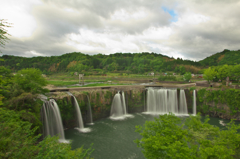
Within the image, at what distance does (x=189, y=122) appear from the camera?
1310 cm

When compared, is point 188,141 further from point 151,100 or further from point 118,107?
point 151,100

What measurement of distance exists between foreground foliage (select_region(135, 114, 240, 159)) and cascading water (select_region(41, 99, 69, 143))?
1563 centimetres

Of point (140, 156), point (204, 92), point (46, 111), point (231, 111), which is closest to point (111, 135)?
point (140, 156)

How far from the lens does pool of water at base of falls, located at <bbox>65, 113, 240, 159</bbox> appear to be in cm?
1684

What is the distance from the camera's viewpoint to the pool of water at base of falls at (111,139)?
1684 cm

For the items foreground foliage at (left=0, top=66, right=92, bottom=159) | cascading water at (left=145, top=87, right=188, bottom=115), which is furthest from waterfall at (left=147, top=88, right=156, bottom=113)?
foreground foliage at (left=0, top=66, right=92, bottom=159)

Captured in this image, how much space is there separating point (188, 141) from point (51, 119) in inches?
772

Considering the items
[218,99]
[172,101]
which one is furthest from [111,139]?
[218,99]

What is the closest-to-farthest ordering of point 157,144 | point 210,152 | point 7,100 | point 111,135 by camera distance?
point 210,152
point 157,144
point 7,100
point 111,135

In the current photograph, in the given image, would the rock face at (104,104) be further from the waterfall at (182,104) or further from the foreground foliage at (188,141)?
the foreground foliage at (188,141)

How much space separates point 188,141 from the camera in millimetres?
10258

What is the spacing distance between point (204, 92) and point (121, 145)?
27.9m

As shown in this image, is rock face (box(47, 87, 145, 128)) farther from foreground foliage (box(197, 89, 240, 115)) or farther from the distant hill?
the distant hill

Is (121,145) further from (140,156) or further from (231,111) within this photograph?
(231,111)
